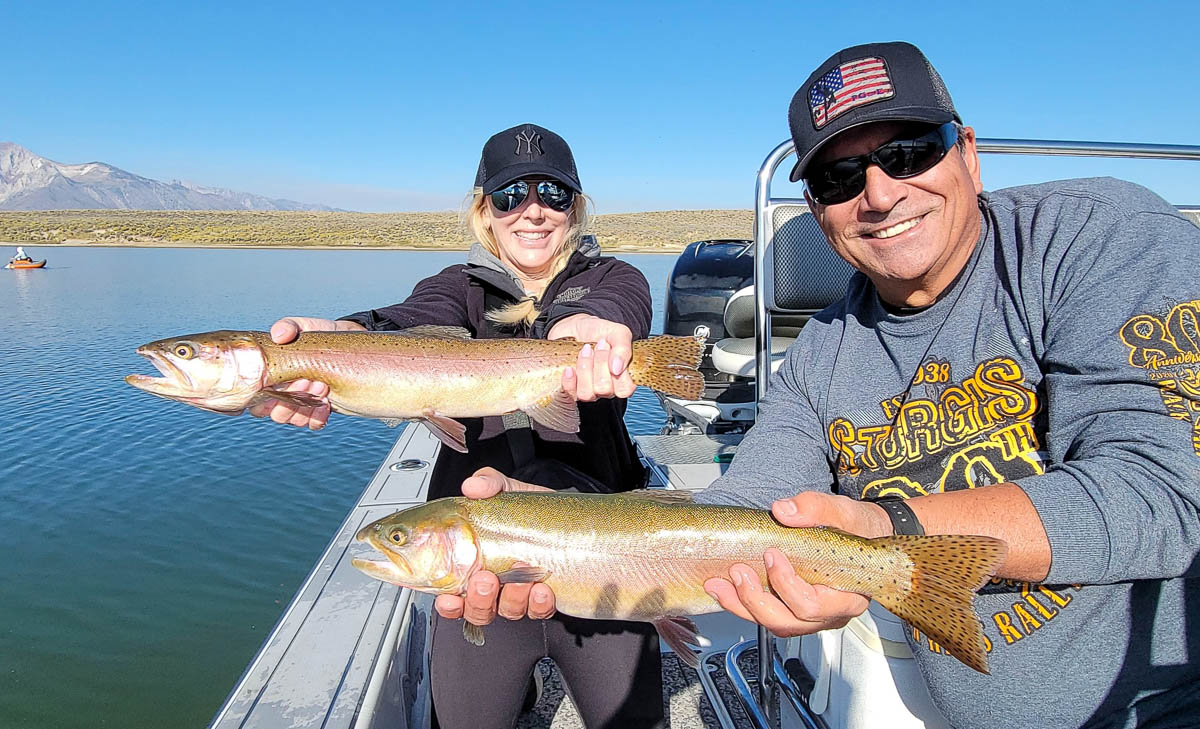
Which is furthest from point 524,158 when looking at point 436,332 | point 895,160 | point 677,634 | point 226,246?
point 226,246

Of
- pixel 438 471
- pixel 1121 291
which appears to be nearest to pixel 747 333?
pixel 438 471

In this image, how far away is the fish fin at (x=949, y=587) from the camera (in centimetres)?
198

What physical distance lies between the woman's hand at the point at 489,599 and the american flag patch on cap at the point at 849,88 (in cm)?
196

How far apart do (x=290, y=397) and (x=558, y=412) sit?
1312 millimetres

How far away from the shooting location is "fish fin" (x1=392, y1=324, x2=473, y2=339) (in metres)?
3.57

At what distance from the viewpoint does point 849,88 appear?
8.45ft

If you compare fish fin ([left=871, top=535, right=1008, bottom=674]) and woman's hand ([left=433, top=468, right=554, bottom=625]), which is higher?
fish fin ([left=871, top=535, right=1008, bottom=674])

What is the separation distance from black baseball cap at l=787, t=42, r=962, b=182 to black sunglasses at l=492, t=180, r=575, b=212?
4.59 feet

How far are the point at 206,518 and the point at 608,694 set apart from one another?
1022cm

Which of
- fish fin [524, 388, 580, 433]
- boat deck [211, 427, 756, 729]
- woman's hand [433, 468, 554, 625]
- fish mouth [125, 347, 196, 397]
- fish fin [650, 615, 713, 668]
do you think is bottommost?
boat deck [211, 427, 756, 729]

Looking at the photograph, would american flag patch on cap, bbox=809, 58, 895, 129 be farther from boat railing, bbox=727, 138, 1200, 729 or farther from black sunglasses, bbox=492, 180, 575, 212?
black sunglasses, bbox=492, 180, 575, 212

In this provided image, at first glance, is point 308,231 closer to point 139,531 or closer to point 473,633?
point 139,531

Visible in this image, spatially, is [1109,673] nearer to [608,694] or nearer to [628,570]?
[628,570]

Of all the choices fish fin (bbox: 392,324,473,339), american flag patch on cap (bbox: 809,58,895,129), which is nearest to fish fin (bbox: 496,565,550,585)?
fish fin (bbox: 392,324,473,339)
